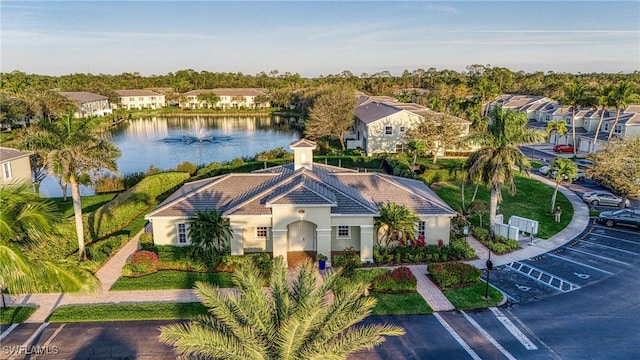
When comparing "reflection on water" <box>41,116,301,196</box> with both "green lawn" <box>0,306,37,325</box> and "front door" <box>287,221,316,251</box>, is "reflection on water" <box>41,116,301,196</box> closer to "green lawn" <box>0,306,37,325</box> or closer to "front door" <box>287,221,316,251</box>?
"green lawn" <box>0,306,37,325</box>

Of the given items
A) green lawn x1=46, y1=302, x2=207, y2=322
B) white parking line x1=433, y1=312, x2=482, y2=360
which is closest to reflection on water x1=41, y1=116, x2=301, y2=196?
green lawn x1=46, y1=302, x2=207, y2=322

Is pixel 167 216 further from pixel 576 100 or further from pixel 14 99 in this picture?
pixel 14 99

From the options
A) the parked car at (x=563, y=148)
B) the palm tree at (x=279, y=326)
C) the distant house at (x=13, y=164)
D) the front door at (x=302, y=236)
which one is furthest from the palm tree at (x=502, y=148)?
the parked car at (x=563, y=148)

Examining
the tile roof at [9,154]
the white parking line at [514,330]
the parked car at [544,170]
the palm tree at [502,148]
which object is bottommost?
the white parking line at [514,330]

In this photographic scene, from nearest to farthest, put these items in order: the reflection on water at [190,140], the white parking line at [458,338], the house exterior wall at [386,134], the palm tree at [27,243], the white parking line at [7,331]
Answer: the palm tree at [27,243], the white parking line at [458,338], the white parking line at [7,331], the house exterior wall at [386,134], the reflection on water at [190,140]

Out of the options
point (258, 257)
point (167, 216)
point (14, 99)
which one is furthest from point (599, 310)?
point (14, 99)

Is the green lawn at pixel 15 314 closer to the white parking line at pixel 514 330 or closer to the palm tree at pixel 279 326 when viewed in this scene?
the palm tree at pixel 279 326
